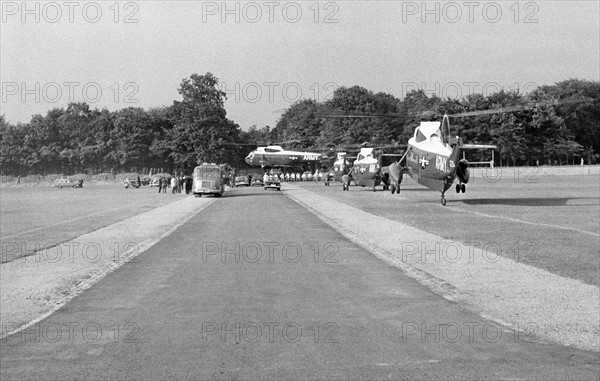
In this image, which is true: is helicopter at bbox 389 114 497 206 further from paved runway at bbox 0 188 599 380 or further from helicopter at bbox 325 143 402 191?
paved runway at bbox 0 188 599 380

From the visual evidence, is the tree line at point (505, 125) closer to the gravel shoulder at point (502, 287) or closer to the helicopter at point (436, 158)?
the helicopter at point (436, 158)

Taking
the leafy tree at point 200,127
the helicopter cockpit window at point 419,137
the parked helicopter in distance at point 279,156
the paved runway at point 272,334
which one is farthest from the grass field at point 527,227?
the leafy tree at point 200,127

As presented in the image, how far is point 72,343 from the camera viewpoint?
9648mm

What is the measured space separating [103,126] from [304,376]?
131 m

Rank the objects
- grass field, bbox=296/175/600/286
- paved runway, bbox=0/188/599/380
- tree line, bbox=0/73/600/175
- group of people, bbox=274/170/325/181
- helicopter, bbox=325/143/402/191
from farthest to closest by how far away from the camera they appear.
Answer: group of people, bbox=274/170/325/181
tree line, bbox=0/73/600/175
helicopter, bbox=325/143/402/191
grass field, bbox=296/175/600/286
paved runway, bbox=0/188/599/380

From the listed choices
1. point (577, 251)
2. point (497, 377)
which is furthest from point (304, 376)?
point (577, 251)

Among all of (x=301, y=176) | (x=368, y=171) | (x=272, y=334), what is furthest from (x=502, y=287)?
(x=301, y=176)

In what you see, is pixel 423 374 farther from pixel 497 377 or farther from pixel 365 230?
pixel 365 230

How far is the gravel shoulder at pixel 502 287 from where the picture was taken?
36.9 ft

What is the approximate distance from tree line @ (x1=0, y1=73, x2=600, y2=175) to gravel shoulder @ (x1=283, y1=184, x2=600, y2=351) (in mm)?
78231

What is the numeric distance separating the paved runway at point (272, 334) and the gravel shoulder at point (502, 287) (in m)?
0.57

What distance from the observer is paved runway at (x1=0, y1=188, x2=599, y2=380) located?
8336 mm

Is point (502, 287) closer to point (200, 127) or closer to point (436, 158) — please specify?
point (436, 158)

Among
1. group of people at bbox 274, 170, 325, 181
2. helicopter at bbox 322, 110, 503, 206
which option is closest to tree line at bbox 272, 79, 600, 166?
group of people at bbox 274, 170, 325, 181
